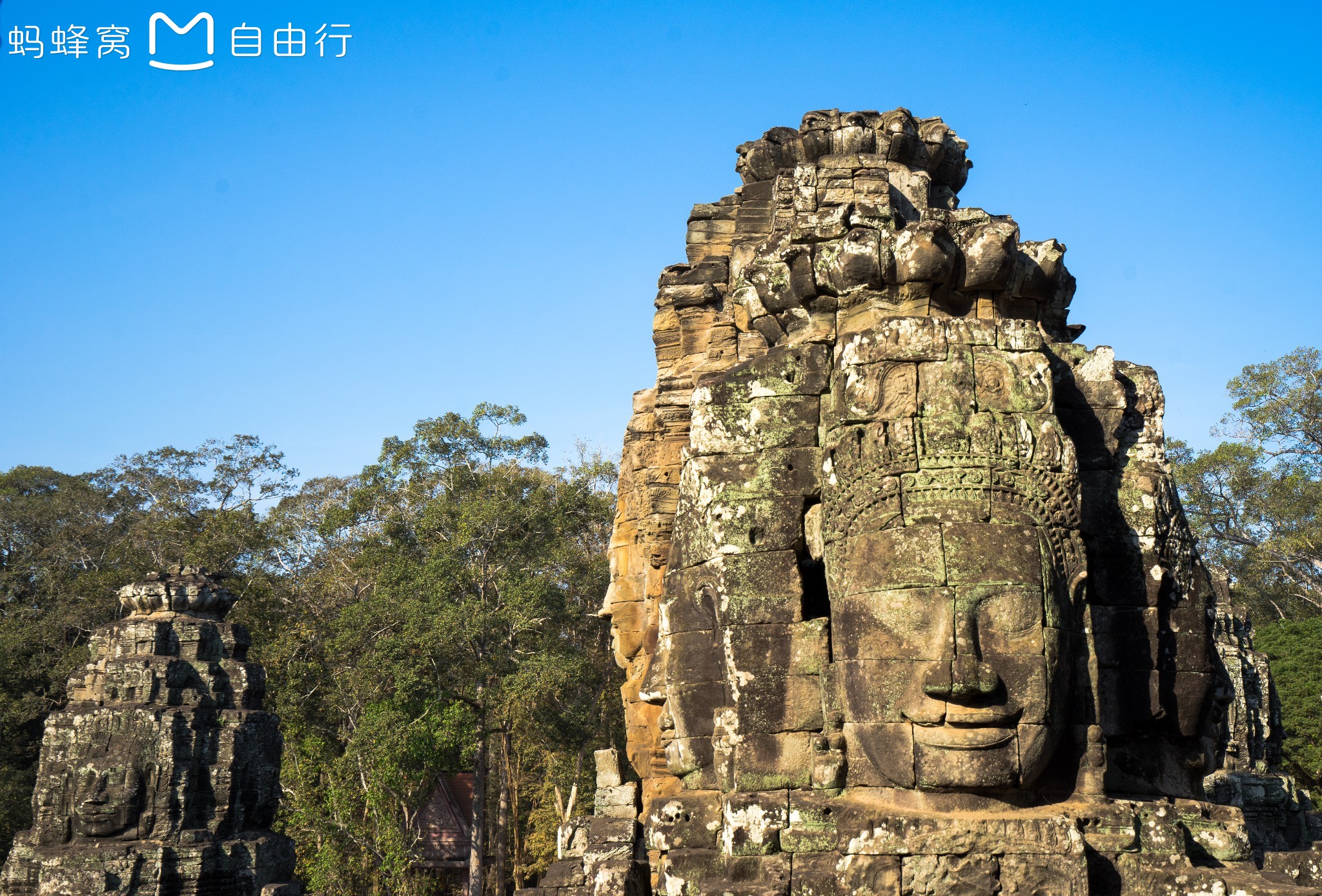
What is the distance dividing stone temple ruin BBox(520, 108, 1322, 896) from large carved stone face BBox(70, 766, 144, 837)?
685 cm

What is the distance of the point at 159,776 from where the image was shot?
12.6m

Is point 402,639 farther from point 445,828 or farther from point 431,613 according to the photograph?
point 445,828

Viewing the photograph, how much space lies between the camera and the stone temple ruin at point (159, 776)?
1223 cm

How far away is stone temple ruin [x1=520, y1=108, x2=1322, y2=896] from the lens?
5.28 metres

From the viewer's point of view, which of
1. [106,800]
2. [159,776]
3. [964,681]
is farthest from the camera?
[159,776]

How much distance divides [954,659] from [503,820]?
2124 centimetres

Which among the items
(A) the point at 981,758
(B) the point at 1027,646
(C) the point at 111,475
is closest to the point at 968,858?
(A) the point at 981,758

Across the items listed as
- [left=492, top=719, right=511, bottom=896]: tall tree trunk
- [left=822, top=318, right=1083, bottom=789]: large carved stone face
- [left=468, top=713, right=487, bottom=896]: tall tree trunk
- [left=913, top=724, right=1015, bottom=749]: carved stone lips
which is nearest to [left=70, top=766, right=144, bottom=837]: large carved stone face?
[left=822, top=318, right=1083, bottom=789]: large carved stone face

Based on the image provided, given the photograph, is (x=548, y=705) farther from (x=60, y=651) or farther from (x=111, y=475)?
(x=111, y=475)

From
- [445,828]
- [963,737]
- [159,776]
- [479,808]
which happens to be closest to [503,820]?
[479,808]

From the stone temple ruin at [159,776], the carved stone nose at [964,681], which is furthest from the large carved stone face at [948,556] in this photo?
the stone temple ruin at [159,776]

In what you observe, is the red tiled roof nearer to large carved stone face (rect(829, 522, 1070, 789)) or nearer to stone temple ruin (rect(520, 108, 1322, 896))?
stone temple ruin (rect(520, 108, 1322, 896))

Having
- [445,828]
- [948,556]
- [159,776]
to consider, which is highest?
[948,556]

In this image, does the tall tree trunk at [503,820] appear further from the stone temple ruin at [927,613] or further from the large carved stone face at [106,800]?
the stone temple ruin at [927,613]
